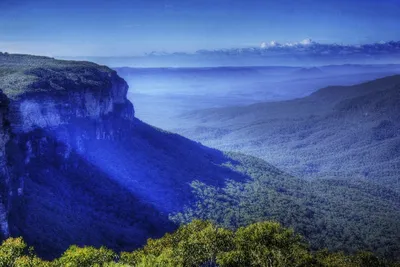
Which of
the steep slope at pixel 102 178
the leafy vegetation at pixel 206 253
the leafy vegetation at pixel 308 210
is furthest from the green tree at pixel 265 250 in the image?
the leafy vegetation at pixel 308 210

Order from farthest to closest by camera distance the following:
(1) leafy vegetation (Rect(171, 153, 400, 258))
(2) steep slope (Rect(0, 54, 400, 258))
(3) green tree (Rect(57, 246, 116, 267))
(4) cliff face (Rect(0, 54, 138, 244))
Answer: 1. (1) leafy vegetation (Rect(171, 153, 400, 258))
2. (2) steep slope (Rect(0, 54, 400, 258))
3. (4) cliff face (Rect(0, 54, 138, 244))
4. (3) green tree (Rect(57, 246, 116, 267))

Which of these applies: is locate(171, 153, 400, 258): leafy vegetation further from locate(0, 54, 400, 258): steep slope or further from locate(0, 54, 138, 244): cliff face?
locate(0, 54, 138, 244): cliff face

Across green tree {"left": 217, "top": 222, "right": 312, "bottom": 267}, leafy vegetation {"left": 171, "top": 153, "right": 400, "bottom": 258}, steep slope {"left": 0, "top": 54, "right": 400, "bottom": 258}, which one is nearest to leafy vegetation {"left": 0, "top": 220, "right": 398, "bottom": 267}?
green tree {"left": 217, "top": 222, "right": 312, "bottom": 267}

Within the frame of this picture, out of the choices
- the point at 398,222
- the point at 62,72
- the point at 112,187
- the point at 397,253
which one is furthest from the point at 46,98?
the point at 398,222

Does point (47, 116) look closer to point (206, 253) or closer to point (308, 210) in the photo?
point (206, 253)

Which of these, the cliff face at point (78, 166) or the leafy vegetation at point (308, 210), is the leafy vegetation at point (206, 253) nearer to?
the cliff face at point (78, 166)

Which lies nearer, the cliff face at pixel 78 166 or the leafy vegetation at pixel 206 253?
the leafy vegetation at pixel 206 253

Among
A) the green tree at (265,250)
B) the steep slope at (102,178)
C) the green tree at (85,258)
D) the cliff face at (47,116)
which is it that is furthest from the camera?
the steep slope at (102,178)

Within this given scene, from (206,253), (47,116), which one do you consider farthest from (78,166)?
(206,253)
